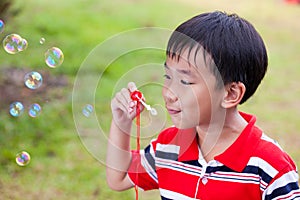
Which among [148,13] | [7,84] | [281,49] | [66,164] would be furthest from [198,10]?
[66,164]

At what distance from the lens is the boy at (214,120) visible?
5.73ft

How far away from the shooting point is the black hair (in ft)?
5.82

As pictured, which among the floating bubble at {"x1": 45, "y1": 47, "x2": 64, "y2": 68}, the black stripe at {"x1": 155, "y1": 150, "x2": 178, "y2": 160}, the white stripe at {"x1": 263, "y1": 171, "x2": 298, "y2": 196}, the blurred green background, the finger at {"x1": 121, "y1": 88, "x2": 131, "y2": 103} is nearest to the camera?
the white stripe at {"x1": 263, "y1": 171, "x2": 298, "y2": 196}

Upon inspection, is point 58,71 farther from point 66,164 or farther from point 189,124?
point 189,124

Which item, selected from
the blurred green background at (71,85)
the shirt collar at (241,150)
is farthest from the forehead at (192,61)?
the blurred green background at (71,85)

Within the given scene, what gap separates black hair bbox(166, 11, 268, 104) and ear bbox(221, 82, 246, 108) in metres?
0.02

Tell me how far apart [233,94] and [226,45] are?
0.49ft

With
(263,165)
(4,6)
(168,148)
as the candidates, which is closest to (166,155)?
(168,148)

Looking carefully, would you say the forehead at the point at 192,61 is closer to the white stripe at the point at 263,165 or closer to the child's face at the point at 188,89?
the child's face at the point at 188,89

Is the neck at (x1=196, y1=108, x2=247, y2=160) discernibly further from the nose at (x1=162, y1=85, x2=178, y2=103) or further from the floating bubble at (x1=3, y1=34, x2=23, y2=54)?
the floating bubble at (x1=3, y1=34, x2=23, y2=54)

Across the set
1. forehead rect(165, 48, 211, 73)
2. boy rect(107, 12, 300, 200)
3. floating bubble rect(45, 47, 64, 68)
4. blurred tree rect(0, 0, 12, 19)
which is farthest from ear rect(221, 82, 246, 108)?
blurred tree rect(0, 0, 12, 19)

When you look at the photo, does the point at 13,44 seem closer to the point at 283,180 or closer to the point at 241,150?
the point at 241,150

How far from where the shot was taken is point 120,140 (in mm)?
1985

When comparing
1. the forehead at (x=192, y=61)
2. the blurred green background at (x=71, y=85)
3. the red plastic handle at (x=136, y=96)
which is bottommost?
the blurred green background at (x=71, y=85)
